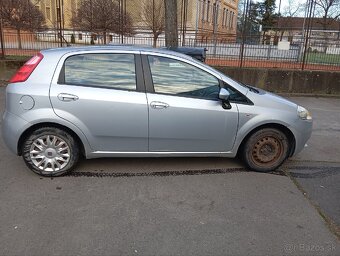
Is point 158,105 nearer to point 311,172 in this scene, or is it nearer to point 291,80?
point 311,172

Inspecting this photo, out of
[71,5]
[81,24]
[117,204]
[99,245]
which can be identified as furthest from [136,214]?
[71,5]

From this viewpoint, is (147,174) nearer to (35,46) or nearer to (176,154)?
(176,154)

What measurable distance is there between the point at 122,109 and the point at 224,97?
1251 millimetres

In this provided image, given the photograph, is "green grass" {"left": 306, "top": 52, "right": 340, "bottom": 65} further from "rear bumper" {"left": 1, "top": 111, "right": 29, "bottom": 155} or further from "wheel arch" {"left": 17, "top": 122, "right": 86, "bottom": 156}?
"rear bumper" {"left": 1, "top": 111, "right": 29, "bottom": 155}

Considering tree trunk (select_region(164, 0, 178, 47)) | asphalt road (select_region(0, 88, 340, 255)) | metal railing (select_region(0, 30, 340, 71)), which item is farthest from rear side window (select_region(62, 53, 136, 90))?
metal railing (select_region(0, 30, 340, 71))

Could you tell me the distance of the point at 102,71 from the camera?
152 inches

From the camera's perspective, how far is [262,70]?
1021 cm

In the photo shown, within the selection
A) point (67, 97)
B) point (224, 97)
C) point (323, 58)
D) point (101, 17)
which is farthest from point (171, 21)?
point (101, 17)

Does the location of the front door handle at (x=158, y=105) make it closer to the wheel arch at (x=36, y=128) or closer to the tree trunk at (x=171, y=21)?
the wheel arch at (x=36, y=128)

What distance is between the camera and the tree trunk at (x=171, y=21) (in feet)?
31.4

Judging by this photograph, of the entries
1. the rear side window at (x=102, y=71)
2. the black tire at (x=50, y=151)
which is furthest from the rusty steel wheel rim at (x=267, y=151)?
the black tire at (x=50, y=151)

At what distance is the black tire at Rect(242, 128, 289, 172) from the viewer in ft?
13.8

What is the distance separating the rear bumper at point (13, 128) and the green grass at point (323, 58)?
10.8m

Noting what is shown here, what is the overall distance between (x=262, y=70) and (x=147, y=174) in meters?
7.38
